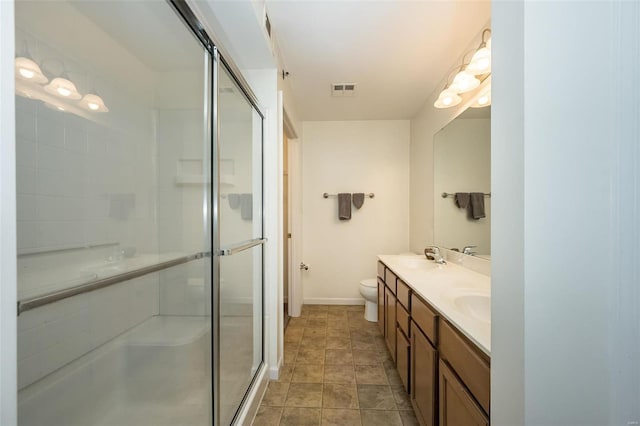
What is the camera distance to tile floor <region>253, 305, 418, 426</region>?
5.10ft

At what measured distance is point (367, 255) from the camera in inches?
136

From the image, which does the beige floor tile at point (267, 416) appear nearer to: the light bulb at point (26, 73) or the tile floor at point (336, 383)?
the tile floor at point (336, 383)

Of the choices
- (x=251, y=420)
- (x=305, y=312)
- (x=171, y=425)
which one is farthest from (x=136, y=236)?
(x=305, y=312)

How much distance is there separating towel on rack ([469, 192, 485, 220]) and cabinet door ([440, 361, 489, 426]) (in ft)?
3.76

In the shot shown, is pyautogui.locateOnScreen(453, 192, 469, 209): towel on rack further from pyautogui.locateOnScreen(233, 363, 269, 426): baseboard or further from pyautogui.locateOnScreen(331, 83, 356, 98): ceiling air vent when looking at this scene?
Result: pyautogui.locateOnScreen(233, 363, 269, 426): baseboard

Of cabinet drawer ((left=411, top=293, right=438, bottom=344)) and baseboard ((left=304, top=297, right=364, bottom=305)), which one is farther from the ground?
cabinet drawer ((left=411, top=293, right=438, bottom=344))

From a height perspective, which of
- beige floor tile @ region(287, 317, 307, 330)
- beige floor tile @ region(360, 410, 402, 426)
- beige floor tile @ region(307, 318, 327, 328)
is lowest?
beige floor tile @ region(287, 317, 307, 330)

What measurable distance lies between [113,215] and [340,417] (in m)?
1.62

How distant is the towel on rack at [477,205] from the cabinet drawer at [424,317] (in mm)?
823

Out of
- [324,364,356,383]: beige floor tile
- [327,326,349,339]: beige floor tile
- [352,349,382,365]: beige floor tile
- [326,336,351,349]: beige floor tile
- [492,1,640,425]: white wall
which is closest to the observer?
[492,1,640,425]: white wall

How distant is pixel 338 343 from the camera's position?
96.6 inches

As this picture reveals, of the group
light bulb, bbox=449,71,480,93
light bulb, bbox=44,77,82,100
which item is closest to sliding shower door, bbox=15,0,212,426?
light bulb, bbox=44,77,82,100

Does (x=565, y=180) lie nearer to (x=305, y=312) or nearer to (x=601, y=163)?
(x=601, y=163)

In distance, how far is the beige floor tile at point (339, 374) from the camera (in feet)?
6.23
